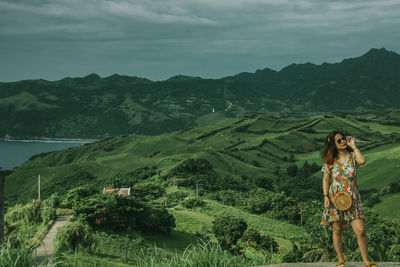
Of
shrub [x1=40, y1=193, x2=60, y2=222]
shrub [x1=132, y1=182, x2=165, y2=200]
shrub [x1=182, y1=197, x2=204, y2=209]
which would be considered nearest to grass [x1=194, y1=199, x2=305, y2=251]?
shrub [x1=182, y1=197, x2=204, y2=209]

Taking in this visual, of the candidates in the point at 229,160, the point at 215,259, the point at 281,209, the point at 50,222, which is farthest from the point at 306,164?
the point at 215,259

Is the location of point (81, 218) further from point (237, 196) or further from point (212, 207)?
point (237, 196)

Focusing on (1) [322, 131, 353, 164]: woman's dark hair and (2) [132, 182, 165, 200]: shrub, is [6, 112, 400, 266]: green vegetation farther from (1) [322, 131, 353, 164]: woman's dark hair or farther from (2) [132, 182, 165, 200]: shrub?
(1) [322, 131, 353, 164]: woman's dark hair

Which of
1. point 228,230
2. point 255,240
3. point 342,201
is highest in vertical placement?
point 342,201

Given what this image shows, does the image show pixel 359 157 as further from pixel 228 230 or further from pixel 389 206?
pixel 389 206

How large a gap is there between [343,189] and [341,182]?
0.15m

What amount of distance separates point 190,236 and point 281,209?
94.6 ft

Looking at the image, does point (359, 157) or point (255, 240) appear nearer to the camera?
point (359, 157)

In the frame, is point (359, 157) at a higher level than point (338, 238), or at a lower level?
higher

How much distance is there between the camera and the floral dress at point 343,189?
349 inches

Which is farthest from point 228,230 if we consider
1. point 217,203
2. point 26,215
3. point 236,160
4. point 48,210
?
point 236,160

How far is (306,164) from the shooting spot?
140 m

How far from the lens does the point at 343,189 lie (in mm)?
9016

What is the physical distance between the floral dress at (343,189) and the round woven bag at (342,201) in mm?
133
